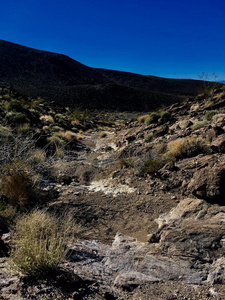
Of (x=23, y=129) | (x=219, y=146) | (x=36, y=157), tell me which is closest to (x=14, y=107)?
(x=23, y=129)

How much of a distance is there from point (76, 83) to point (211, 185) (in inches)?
3064

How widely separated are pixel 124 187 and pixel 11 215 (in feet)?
11.2

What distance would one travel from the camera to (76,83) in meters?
77.1

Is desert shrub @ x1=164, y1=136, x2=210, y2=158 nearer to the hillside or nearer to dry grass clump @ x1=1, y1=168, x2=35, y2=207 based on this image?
dry grass clump @ x1=1, y1=168, x2=35, y2=207

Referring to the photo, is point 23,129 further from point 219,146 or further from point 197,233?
point 197,233

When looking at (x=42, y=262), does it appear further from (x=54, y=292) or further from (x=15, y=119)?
(x=15, y=119)

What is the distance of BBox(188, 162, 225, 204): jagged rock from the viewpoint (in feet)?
14.5

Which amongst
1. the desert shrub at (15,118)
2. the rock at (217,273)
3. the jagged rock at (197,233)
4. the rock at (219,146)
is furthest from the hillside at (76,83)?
the rock at (217,273)

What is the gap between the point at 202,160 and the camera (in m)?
6.64

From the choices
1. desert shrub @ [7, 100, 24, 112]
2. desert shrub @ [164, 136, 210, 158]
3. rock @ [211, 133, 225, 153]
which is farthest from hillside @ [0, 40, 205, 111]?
rock @ [211, 133, 225, 153]

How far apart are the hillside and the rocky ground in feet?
138

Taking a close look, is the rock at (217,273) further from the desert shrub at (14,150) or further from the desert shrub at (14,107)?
the desert shrub at (14,107)

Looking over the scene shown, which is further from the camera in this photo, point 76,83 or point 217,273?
point 76,83

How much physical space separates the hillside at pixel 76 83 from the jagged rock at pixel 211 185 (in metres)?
44.7
